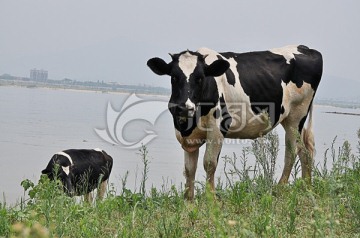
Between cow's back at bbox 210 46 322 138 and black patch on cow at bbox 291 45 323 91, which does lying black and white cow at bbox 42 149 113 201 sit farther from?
black patch on cow at bbox 291 45 323 91

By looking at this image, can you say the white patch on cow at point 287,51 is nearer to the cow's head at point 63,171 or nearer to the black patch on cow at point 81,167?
the black patch on cow at point 81,167

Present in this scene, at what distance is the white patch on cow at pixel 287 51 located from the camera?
8.44 m

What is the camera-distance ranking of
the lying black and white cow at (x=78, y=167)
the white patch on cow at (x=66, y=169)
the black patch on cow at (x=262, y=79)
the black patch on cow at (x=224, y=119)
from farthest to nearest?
the white patch on cow at (x=66, y=169)
the lying black and white cow at (x=78, y=167)
the black patch on cow at (x=262, y=79)
the black patch on cow at (x=224, y=119)

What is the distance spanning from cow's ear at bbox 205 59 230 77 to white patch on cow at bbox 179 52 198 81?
0.63 feet

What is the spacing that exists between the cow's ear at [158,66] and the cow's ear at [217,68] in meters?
0.49

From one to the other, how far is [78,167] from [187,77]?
629cm

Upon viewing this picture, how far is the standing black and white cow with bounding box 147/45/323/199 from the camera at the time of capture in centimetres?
666

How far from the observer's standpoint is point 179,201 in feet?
17.8

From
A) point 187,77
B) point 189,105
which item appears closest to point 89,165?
point 187,77

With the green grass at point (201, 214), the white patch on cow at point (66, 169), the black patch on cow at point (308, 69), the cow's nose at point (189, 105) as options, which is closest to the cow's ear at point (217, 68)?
the cow's nose at point (189, 105)

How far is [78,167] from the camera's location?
40.2ft

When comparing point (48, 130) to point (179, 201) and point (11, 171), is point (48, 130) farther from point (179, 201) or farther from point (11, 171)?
point (179, 201)

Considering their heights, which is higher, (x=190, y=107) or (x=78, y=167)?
(x=190, y=107)

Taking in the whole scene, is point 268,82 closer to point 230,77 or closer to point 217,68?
point 230,77
